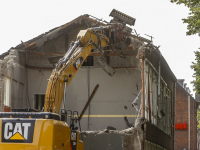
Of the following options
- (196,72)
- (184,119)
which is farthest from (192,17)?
(184,119)

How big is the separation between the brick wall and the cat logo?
41.0 m

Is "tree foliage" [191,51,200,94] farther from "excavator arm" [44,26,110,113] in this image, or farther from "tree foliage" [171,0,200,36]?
"excavator arm" [44,26,110,113]

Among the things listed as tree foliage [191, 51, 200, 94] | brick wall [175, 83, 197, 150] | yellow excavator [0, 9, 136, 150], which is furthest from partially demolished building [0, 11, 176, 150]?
brick wall [175, 83, 197, 150]

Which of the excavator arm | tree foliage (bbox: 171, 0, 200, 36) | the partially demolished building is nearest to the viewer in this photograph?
the excavator arm

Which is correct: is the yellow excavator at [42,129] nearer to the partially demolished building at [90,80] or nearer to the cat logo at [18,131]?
the cat logo at [18,131]

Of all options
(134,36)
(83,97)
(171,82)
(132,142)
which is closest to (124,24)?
(134,36)

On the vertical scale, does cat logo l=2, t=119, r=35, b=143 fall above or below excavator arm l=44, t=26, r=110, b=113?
below

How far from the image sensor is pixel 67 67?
18.0 meters

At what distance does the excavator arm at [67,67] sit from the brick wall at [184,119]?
33.9 m

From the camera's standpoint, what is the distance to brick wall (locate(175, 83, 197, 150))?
5291 centimetres

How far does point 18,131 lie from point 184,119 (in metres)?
42.1

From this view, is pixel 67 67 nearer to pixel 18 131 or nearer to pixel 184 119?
pixel 18 131

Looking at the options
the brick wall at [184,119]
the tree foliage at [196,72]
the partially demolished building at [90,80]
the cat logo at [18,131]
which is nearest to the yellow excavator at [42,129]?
the cat logo at [18,131]

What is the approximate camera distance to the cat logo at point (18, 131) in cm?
1405
